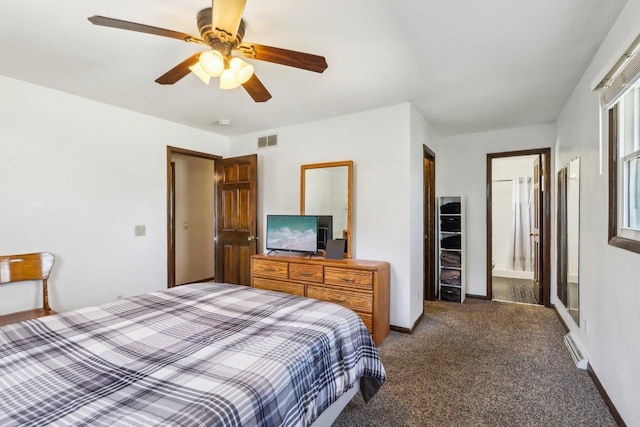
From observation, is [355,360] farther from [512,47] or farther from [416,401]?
[512,47]

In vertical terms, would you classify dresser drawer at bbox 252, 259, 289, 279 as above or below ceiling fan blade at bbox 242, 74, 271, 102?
below

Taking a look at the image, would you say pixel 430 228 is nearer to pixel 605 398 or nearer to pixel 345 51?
pixel 605 398

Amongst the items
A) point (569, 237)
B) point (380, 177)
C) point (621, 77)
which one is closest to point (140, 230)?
point (380, 177)

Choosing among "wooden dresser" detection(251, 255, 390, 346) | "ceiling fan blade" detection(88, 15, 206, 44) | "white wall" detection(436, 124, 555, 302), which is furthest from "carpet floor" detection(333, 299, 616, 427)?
"ceiling fan blade" detection(88, 15, 206, 44)

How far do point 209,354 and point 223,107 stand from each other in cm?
281

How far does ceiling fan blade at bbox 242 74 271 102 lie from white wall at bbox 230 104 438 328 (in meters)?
1.47

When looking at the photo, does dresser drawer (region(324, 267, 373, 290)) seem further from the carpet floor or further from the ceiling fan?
the ceiling fan

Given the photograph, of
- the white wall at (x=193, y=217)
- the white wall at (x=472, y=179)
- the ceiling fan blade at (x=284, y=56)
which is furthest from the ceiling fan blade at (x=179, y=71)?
the white wall at (x=472, y=179)

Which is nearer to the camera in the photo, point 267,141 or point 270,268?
point 270,268

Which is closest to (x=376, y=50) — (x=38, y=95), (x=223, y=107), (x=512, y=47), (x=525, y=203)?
(x=512, y=47)

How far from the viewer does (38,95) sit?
2.81 meters

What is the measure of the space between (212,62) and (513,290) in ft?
17.7

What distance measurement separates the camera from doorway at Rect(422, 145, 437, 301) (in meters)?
4.28

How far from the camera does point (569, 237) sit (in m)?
3.13
